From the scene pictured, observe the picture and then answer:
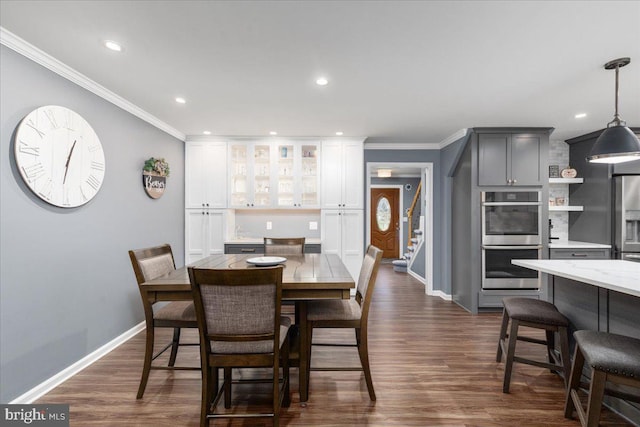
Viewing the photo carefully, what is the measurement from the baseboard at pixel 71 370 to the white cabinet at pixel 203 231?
1.36 metres

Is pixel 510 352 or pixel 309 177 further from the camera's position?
pixel 309 177

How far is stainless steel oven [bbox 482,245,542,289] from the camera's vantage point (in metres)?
3.82

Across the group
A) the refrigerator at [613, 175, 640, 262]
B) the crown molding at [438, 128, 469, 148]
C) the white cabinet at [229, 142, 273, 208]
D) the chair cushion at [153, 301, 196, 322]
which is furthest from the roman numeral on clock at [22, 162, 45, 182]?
the refrigerator at [613, 175, 640, 262]

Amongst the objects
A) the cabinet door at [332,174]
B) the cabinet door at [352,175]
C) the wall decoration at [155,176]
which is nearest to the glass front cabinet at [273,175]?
the cabinet door at [332,174]

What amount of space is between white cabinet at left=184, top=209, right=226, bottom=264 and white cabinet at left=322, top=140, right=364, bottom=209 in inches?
62.6

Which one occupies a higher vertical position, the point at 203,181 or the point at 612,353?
the point at 203,181

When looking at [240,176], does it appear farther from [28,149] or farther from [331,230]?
[28,149]

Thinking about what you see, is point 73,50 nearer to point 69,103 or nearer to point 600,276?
point 69,103

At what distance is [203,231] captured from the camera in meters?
4.36

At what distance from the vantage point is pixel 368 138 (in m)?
4.46

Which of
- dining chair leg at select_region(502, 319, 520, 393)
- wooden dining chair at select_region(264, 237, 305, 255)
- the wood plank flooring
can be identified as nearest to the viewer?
the wood plank flooring

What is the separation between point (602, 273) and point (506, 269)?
208cm

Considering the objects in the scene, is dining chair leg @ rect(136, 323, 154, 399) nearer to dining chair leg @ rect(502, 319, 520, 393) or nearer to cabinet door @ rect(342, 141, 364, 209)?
dining chair leg @ rect(502, 319, 520, 393)

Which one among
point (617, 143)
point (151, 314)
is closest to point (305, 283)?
point (151, 314)
